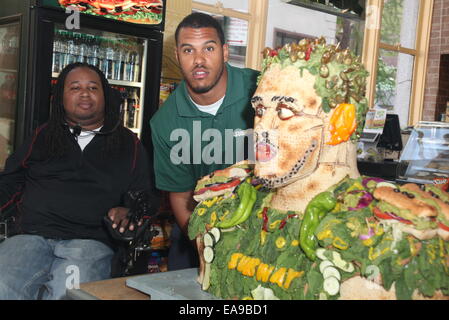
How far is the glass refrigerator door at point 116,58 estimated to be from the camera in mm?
3781

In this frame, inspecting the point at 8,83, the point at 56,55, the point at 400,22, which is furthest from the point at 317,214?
the point at 400,22

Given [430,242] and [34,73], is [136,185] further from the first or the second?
[430,242]

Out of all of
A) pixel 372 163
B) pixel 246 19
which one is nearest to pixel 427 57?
pixel 246 19

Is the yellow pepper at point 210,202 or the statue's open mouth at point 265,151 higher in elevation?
the statue's open mouth at point 265,151

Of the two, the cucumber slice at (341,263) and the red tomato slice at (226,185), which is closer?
the cucumber slice at (341,263)

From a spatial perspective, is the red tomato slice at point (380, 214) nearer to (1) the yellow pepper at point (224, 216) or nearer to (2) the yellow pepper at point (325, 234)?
(2) the yellow pepper at point (325, 234)

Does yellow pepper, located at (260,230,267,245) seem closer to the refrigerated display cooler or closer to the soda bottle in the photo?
the refrigerated display cooler

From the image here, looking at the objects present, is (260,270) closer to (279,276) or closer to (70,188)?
(279,276)

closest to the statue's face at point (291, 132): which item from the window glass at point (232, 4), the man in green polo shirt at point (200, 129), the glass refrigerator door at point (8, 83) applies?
the man in green polo shirt at point (200, 129)

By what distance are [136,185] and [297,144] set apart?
1.35 meters

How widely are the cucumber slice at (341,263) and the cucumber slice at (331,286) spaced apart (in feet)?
0.10

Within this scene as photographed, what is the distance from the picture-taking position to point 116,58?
13.1 ft

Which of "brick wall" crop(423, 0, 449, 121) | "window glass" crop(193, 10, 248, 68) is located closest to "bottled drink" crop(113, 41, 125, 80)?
"window glass" crop(193, 10, 248, 68)

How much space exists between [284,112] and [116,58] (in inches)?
113
